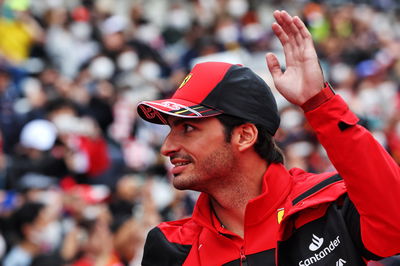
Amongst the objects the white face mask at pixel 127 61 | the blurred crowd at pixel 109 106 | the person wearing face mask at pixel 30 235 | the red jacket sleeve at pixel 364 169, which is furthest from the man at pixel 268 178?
the white face mask at pixel 127 61

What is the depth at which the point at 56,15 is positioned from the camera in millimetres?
11617

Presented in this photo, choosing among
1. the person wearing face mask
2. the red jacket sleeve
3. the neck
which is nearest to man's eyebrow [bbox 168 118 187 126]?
the neck

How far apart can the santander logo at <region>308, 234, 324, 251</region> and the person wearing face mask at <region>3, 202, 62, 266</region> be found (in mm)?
3871

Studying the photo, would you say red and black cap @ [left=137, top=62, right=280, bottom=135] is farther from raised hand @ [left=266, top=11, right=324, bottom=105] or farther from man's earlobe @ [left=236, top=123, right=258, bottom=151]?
raised hand @ [left=266, top=11, right=324, bottom=105]

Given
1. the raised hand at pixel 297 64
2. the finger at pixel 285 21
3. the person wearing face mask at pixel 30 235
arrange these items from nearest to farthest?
1. the raised hand at pixel 297 64
2. the finger at pixel 285 21
3. the person wearing face mask at pixel 30 235

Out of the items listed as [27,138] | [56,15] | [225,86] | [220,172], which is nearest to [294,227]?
[220,172]

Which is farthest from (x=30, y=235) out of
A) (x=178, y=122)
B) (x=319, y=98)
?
(x=319, y=98)

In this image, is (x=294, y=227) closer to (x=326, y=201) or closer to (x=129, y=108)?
(x=326, y=201)

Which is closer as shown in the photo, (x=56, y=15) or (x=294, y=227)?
(x=294, y=227)

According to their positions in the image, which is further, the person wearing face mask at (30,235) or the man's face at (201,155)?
the person wearing face mask at (30,235)

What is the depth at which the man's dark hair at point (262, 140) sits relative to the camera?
118 inches

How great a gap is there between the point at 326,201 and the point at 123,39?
31.3 feet

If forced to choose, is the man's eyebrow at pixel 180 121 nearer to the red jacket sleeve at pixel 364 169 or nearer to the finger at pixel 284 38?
the finger at pixel 284 38

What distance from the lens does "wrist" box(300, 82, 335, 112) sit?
2.51m
